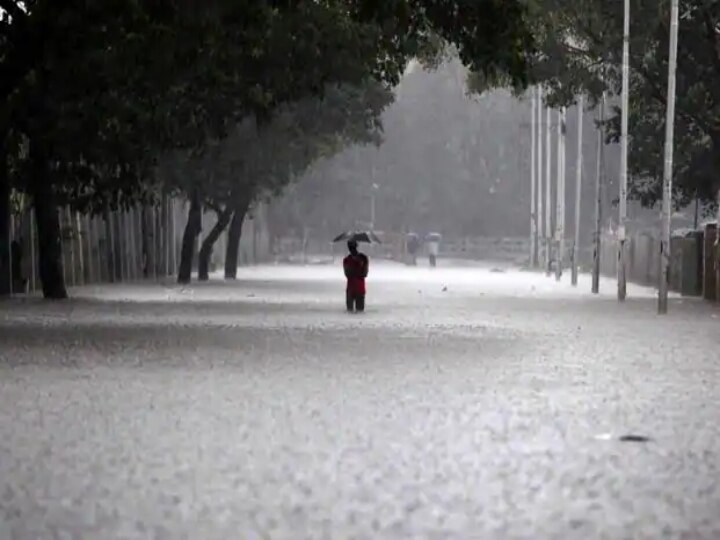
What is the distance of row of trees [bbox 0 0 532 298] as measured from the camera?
25141 mm

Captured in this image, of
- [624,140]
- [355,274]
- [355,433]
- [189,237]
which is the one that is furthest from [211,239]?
[355,433]

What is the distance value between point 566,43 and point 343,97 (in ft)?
31.2

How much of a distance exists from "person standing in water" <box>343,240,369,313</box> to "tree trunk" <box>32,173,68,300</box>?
762 centimetres

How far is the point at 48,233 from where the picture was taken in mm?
36312

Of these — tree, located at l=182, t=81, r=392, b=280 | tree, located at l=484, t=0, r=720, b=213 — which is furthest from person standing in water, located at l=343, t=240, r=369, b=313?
tree, located at l=182, t=81, r=392, b=280

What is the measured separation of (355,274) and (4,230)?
917 cm

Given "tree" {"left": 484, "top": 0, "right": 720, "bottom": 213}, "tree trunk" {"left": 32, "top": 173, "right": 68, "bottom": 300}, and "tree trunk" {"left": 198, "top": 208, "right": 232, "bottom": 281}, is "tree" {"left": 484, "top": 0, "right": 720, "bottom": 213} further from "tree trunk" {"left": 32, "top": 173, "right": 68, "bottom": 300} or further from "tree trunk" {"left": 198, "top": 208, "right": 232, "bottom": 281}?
"tree trunk" {"left": 198, "top": 208, "right": 232, "bottom": 281}

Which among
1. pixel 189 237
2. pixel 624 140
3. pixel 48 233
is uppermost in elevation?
pixel 624 140

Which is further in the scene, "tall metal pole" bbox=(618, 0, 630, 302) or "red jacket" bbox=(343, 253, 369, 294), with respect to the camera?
"tall metal pole" bbox=(618, 0, 630, 302)

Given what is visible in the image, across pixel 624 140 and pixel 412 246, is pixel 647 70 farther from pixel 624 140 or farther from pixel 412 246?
pixel 412 246

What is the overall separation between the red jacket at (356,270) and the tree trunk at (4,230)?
26.2 feet

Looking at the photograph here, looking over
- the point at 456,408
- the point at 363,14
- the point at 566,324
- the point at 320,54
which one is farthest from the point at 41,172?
the point at 456,408

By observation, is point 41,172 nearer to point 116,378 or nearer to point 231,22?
point 231,22

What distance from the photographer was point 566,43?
41438 mm
